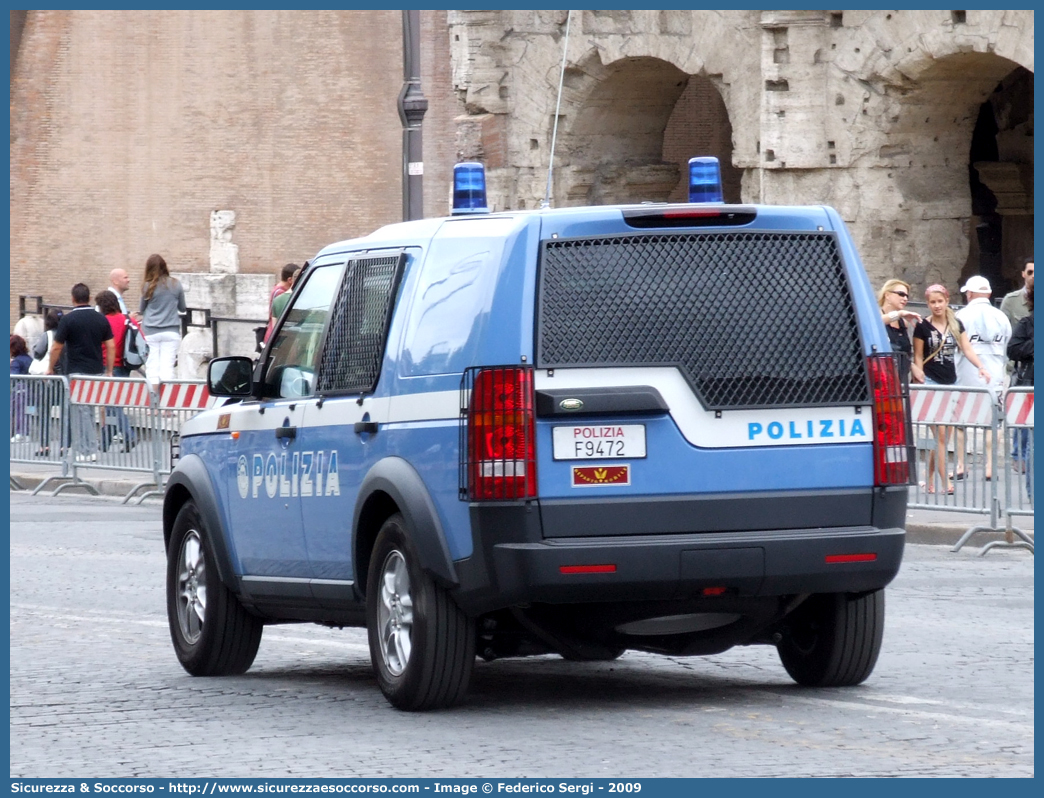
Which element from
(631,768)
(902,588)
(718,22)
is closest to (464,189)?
(631,768)

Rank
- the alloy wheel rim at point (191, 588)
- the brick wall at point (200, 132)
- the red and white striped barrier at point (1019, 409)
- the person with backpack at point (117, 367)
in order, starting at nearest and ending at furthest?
1. the alloy wheel rim at point (191, 588)
2. the red and white striped barrier at point (1019, 409)
3. the person with backpack at point (117, 367)
4. the brick wall at point (200, 132)

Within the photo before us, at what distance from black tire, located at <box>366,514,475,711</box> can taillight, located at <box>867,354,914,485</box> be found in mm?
1643

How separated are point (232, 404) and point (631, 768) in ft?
11.3

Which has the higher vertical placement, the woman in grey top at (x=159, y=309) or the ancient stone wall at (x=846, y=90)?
the ancient stone wall at (x=846, y=90)

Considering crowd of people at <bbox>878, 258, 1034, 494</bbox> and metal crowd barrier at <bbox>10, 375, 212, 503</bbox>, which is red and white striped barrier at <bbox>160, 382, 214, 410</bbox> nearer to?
metal crowd barrier at <bbox>10, 375, 212, 503</bbox>

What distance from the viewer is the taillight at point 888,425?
7598mm

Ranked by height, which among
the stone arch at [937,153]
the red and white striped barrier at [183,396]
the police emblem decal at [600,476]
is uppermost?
the stone arch at [937,153]

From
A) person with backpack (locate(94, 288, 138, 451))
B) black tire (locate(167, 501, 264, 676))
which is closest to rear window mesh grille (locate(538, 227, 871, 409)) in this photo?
black tire (locate(167, 501, 264, 676))

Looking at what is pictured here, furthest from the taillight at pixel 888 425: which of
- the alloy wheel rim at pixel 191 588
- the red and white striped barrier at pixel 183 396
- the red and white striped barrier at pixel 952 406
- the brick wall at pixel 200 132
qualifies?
the brick wall at pixel 200 132

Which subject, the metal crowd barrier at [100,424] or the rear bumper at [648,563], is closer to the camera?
the rear bumper at [648,563]

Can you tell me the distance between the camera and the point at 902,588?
39.9ft

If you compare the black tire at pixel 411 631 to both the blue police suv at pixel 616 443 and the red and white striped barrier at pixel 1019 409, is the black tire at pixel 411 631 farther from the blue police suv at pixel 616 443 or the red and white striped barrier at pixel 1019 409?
the red and white striped barrier at pixel 1019 409

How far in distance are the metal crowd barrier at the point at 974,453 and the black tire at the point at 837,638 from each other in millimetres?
6086

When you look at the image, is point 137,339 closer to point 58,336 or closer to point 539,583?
point 58,336
